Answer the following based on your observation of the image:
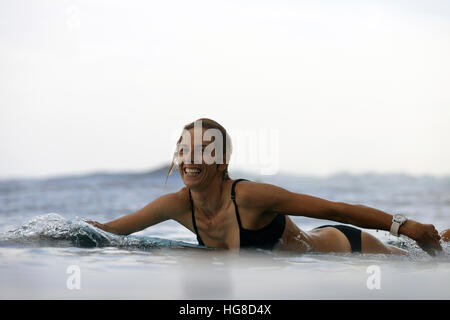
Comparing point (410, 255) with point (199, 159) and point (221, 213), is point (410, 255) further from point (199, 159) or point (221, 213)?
point (199, 159)

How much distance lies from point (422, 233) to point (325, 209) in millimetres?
575

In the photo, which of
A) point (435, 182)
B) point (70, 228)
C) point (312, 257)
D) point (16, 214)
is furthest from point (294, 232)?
point (435, 182)

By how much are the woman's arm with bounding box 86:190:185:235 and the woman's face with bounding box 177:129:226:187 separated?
291 mm

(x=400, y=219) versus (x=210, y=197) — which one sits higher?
(x=210, y=197)

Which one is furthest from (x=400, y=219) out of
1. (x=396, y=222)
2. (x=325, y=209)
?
(x=325, y=209)

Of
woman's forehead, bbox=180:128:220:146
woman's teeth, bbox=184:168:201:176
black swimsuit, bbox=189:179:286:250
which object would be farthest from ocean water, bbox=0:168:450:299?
woman's forehead, bbox=180:128:220:146

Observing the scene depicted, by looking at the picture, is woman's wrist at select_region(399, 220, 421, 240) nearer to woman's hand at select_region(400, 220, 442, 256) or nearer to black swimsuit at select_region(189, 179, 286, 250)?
woman's hand at select_region(400, 220, 442, 256)

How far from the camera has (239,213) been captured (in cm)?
340

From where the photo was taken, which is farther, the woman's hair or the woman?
the woman's hair

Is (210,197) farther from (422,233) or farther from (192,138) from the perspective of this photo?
(422,233)

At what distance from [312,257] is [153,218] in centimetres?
100

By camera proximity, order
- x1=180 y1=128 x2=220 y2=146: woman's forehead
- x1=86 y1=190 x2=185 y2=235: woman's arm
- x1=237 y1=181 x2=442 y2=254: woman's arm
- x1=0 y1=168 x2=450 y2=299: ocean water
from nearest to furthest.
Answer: x1=0 y1=168 x2=450 y2=299: ocean water < x1=237 y1=181 x2=442 y2=254: woman's arm < x1=180 y1=128 x2=220 y2=146: woman's forehead < x1=86 y1=190 x2=185 y2=235: woman's arm

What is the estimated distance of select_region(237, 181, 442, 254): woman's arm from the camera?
3.22m
